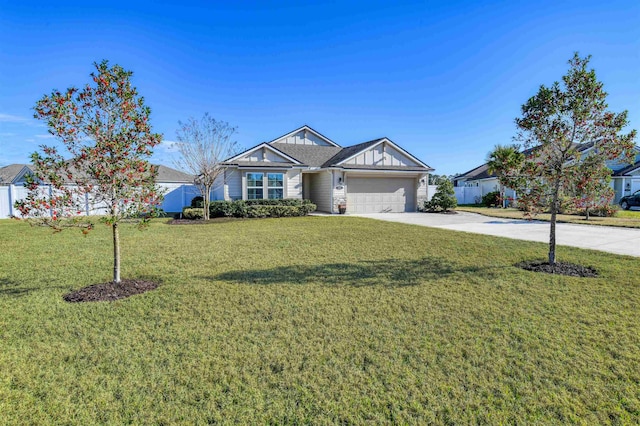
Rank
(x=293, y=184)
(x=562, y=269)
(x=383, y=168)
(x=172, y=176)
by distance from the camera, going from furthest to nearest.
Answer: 1. (x=172, y=176)
2. (x=383, y=168)
3. (x=293, y=184)
4. (x=562, y=269)

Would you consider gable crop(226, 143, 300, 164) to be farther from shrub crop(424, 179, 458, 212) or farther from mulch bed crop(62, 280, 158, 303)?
mulch bed crop(62, 280, 158, 303)

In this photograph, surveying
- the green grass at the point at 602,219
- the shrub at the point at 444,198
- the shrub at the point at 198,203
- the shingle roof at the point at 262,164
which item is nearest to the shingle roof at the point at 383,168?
the shrub at the point at 444,198

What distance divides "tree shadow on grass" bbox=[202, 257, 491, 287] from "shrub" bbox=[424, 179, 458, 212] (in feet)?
49.5

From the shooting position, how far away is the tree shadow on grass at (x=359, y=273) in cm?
597

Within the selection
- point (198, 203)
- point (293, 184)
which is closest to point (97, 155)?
point (198, 203)

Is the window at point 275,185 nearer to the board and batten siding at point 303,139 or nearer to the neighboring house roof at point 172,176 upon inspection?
the board and batten siding at point 303,139

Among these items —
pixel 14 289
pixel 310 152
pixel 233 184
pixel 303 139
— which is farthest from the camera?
pixel 303 139

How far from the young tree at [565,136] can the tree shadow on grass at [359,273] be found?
221 centimetres

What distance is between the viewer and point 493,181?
3180 centimetres

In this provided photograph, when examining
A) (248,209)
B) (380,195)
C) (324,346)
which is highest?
(380,195)

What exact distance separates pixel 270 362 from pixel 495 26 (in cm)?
1480

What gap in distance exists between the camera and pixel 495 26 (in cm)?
1265

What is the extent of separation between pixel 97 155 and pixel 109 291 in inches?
86.4

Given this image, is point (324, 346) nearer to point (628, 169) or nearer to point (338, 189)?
point (338, 189)
